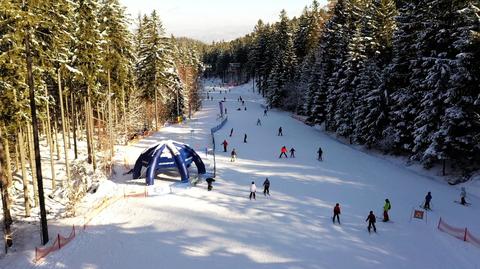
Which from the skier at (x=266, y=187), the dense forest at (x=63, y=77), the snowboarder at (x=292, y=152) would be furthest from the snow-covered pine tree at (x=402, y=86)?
the dense forest at (x=63, y=77)

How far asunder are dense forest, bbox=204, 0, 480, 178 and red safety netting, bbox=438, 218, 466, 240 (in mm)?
8685

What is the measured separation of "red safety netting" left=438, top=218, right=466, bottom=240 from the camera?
18864 millimetres

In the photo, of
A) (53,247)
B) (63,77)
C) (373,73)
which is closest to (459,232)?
(53,247)

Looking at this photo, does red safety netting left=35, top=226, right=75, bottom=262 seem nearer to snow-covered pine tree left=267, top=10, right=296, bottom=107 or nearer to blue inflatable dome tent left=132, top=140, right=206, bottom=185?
blue inflatable dome tent left=132, top=140, right=206, bottom=185

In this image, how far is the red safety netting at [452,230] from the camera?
18.9m

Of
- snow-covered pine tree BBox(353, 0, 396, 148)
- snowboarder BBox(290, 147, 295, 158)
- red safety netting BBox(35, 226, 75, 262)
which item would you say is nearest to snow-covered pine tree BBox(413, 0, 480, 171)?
snow-covered pine tree BBox(353, 0, 396, 148)

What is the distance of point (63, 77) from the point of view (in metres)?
30.4

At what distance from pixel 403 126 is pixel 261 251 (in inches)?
820

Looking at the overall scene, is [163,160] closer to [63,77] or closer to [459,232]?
[63,77]

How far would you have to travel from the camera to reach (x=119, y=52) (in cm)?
3822

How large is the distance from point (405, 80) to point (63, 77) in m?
27.5

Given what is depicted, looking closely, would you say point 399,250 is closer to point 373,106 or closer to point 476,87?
point 476,87

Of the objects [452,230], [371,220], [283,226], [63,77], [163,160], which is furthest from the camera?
[63,77]

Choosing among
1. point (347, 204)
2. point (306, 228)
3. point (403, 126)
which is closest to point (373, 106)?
point (403, 126)
